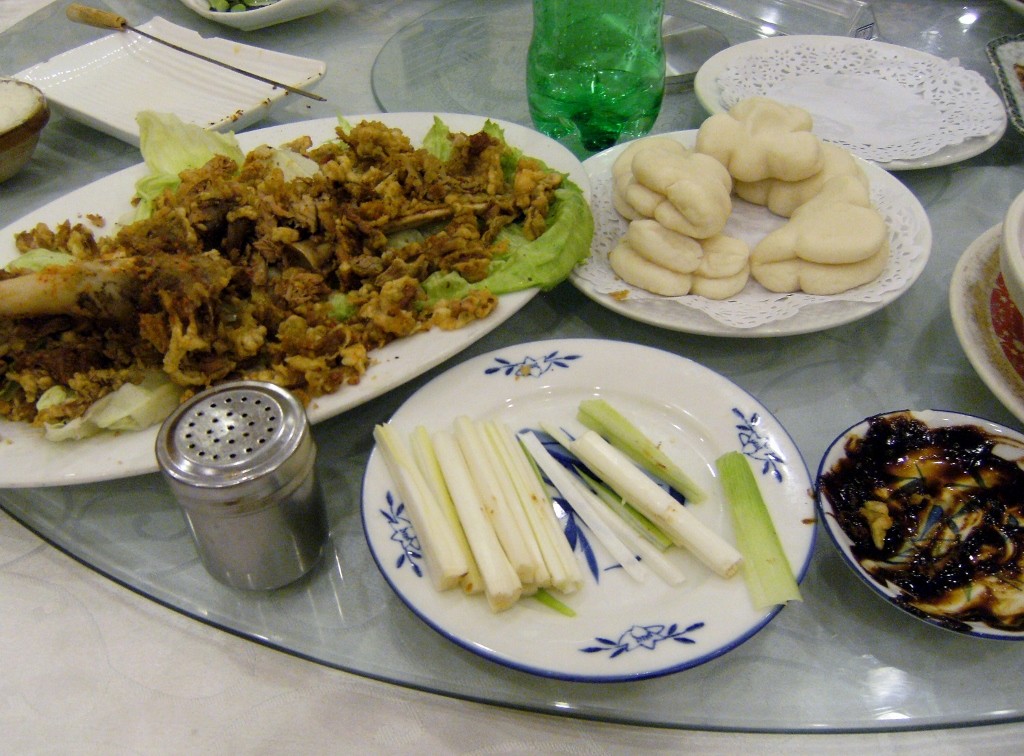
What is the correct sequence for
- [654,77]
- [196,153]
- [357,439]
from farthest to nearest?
[654,77]
[196,153]
[357,439]

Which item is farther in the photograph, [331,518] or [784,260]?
[784,260]

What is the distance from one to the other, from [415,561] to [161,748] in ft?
1.62

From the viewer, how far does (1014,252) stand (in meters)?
1.32

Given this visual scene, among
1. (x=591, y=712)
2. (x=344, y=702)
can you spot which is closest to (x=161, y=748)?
(x=344, y=702)

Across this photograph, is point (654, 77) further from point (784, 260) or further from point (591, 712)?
point (591, 712)

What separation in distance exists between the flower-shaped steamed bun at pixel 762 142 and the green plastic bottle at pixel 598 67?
1.24 ft

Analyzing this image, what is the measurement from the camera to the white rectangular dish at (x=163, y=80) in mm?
2293

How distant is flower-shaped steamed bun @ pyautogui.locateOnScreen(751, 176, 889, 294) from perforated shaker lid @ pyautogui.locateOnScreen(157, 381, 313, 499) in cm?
112

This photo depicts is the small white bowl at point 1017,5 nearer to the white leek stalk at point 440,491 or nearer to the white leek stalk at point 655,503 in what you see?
the white leek stalk at point 655,503

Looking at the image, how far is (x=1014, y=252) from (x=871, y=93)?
1241mm

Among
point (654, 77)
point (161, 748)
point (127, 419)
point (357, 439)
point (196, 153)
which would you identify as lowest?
point (161, 748)

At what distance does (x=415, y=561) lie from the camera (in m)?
1.16

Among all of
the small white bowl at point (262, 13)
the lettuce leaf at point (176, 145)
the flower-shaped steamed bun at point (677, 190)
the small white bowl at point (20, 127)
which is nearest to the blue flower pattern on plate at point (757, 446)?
the flower-shaped steamed bun at point (677, 190)

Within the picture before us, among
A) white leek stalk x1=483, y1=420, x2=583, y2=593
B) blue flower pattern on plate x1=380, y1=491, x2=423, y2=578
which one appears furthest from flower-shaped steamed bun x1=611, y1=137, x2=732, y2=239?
blue flower pattern on plate x1=380, y1=491, x2=423, y2=578
